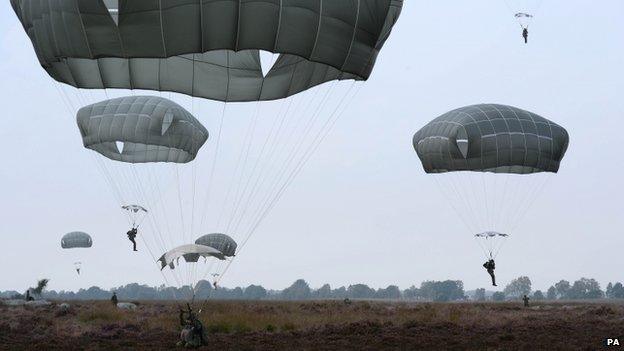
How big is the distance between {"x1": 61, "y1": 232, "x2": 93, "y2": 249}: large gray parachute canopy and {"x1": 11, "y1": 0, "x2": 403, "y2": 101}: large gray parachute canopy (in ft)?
191

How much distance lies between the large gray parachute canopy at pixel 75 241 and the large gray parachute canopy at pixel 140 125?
1640 inches

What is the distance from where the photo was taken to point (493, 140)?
3334 centimetres

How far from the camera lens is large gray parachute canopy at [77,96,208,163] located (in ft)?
103

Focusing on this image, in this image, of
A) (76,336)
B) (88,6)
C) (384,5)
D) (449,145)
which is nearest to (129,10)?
(88,6)

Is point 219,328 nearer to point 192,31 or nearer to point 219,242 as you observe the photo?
point 192,31

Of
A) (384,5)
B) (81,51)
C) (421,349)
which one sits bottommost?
(421,349)

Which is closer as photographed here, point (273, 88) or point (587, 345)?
point (273, 88)

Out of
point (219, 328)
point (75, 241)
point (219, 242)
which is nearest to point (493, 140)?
point (219, 328)

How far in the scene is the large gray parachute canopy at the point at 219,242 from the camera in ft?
196

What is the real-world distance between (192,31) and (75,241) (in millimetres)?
63826

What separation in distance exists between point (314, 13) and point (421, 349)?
12.0m

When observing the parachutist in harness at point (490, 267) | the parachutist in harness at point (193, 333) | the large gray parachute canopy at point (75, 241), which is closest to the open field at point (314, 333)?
the parachutist in harness at point (193, 333)

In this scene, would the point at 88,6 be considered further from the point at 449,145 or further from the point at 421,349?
the point at 449,145

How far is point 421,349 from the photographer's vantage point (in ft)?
77.3
